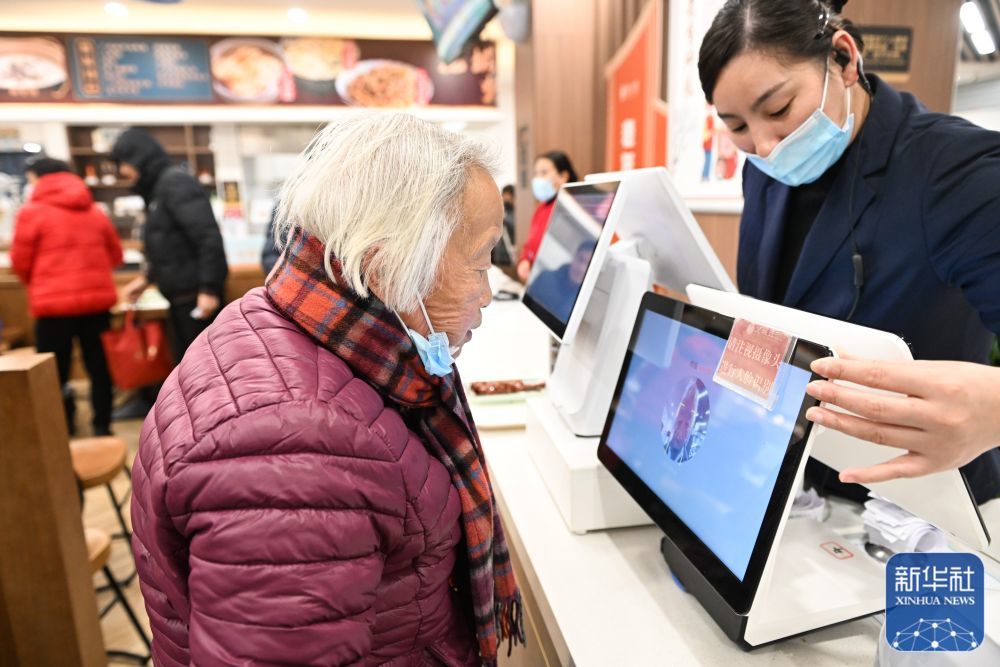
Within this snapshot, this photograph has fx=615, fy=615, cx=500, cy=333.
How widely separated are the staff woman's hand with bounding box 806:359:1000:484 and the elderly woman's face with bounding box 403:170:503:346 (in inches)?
18.0

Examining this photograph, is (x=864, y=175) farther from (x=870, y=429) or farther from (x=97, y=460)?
(x=97, y=460)

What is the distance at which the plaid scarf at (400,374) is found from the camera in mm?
786

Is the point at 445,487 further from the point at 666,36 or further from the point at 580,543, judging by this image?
the point at 666,36

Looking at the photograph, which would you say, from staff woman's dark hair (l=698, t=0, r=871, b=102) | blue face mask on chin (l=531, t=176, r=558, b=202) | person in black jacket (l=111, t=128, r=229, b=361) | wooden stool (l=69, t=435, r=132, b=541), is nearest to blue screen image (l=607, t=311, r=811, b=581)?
staff woman's dark hair (l=698, t=0, r=871, b=102)

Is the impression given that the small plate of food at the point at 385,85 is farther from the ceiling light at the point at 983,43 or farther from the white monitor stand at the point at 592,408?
the white monitor stand at the point at 592,408

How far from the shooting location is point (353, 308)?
0.79 metres

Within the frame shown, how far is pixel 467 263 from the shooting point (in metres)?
0.88

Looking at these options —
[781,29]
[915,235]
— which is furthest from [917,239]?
[781,29]

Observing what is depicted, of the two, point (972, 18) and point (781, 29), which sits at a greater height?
point (972, 18)

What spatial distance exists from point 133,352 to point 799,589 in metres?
4.13

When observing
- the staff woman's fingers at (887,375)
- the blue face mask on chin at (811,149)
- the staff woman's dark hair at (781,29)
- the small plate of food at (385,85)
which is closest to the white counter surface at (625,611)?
the staff woman's fingers at (887,375)

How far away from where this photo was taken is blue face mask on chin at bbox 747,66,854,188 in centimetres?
115

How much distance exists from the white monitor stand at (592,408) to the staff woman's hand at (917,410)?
1.72 feet

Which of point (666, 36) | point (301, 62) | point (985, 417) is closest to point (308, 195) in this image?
point (985, 417)
